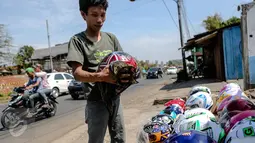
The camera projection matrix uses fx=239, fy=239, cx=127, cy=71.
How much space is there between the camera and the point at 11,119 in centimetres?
692

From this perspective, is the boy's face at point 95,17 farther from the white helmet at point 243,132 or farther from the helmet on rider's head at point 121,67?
the white helmet at point 243,132

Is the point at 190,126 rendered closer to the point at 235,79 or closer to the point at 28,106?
the point at 28,106

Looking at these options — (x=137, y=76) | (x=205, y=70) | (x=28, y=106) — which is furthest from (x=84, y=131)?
(x=205, y=70)

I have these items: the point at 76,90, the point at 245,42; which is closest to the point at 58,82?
the point at 76,90

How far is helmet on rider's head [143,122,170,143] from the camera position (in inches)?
111

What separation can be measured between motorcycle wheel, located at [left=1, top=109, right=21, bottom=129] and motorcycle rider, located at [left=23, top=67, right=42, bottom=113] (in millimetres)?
544

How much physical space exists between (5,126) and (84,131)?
2.66m

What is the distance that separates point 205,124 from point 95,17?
159cm

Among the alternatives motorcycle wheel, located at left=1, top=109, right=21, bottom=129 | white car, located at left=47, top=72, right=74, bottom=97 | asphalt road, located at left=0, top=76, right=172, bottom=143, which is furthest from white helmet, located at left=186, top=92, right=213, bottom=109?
white car, located at left=47, top=72, right=74, bottom=97

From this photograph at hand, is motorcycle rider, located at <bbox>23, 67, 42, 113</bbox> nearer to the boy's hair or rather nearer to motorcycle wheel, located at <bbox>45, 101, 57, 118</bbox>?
motorcycle wheel, located at <bbox>45, 101, 57, 118</bbox>

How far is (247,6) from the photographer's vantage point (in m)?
7.60

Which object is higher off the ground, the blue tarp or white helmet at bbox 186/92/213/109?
the blue tarp

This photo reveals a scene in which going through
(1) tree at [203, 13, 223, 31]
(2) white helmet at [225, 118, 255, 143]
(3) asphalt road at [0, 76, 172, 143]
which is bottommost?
(3) asphalt road at [0, 76, 172, 143]

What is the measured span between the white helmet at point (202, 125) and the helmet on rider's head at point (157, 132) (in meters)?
0.13
